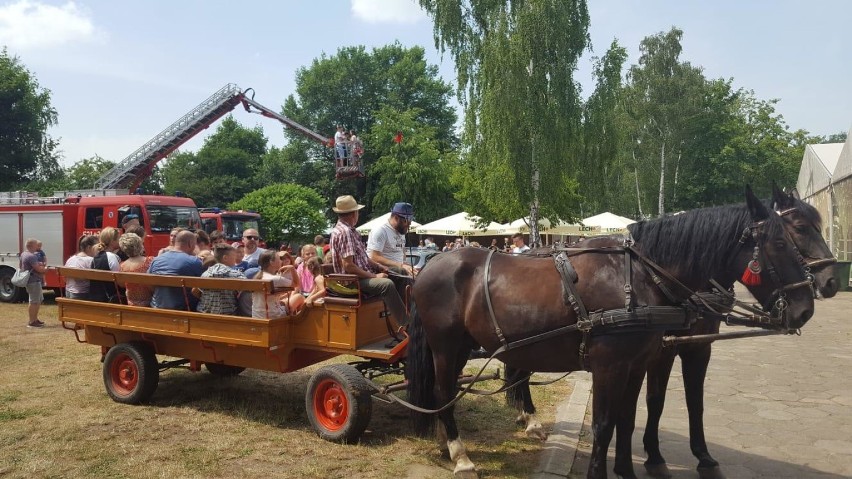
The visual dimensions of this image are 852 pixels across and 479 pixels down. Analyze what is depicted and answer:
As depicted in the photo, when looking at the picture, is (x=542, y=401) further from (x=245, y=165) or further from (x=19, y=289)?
(x=245, y=165)

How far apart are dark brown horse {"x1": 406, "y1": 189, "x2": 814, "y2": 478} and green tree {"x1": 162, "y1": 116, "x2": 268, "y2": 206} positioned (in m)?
41.7

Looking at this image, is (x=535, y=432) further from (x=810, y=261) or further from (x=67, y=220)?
(x=67, y=220)

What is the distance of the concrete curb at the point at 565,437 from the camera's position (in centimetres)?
429

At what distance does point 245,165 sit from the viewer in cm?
4906

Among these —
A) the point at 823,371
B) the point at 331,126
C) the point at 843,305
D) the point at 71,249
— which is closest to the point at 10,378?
the point at 71,249

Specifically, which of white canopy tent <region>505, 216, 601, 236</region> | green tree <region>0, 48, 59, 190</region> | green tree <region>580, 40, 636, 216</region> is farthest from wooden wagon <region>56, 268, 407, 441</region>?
green tree <region>0, 48, 59, 190</region>

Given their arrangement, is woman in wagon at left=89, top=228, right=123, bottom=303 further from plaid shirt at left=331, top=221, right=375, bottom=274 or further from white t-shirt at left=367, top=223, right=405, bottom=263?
white t-shirt at left=367, top=223, right=405, bottom=263

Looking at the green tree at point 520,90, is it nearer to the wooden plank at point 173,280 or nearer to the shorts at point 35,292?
the shorts at point 35,292

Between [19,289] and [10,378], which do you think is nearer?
[10,378]

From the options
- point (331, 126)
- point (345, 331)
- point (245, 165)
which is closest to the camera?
point (345, 331)

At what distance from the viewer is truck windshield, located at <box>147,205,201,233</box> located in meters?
14.5

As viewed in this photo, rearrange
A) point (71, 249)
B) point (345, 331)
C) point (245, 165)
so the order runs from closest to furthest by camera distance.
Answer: point (345, 331)
point (71, 249)
point (245, 165)

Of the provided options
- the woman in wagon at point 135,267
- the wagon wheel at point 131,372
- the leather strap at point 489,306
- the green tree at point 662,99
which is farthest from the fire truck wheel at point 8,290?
the green tree at point 662,99

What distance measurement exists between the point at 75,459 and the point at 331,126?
39.8 meters
